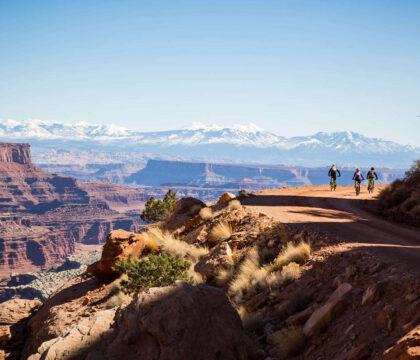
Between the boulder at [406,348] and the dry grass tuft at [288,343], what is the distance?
1.97m

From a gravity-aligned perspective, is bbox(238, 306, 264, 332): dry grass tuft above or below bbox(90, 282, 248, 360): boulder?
below

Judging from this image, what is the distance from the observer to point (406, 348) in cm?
520

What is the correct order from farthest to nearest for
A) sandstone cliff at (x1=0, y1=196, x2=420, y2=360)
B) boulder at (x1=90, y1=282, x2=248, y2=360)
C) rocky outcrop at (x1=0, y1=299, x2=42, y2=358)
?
1. rocky outcrop at (x1=0, y1=299, x2=42, y2=358)
2. boulder at (x1=90, y1=282, x2=248, y2=360)
3. sandstone cliff at (x1=0, y1=196, x2=420, y2=360)

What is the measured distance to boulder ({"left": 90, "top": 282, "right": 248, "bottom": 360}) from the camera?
276 inches

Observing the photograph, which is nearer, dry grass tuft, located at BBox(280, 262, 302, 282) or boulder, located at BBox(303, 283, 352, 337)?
boulder, located at BBox(303, 283, 352, 337)

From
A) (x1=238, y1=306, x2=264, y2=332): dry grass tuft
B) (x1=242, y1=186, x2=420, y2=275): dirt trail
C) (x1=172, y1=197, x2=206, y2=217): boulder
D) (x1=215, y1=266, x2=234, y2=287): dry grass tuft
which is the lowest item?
(x1=215, y1=266, x2=234, y2=287): dry grass tuft

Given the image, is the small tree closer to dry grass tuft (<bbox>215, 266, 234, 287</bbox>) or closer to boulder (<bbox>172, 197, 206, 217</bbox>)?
boulder (<bbox>172, 197, 206, 217</bbox>)

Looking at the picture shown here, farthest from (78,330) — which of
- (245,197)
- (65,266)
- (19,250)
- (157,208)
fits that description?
(19,250)

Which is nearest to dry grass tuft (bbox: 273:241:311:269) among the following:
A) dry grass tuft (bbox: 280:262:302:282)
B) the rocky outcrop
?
dry grass tuft (bbox: 280:262:302:282)

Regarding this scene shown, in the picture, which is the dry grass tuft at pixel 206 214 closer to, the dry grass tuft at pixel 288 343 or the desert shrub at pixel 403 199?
the desert shrub at pixel 403 199

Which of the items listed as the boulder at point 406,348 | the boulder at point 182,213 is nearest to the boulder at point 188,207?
the boulder at point 182,213

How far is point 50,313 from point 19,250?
604ft

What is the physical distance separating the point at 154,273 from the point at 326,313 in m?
7.19

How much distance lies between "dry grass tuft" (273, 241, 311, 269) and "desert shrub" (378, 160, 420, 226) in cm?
927
